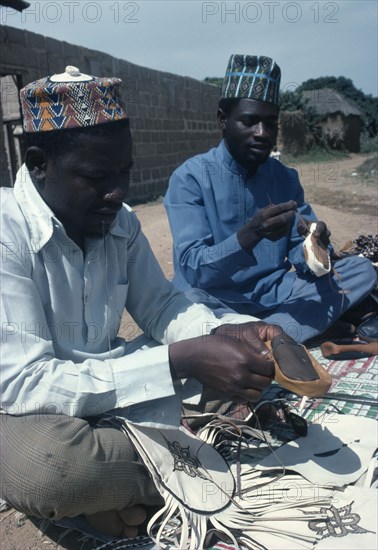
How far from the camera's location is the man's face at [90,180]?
70.7 inches

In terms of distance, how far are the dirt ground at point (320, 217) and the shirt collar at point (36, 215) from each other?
0.98 meters

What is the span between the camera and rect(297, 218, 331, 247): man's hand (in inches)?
120

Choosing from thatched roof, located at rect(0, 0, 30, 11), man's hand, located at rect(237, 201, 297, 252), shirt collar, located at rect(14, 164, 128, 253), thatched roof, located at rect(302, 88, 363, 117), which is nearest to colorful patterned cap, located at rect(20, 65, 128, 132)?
shirt collar, located at rect(14, 164, 128, 253)

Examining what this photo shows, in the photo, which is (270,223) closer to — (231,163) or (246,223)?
(246,223)

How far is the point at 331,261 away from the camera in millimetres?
3311

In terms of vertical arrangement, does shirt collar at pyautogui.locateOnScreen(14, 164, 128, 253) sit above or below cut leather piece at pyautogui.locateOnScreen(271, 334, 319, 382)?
above

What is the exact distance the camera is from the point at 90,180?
1.82 meters

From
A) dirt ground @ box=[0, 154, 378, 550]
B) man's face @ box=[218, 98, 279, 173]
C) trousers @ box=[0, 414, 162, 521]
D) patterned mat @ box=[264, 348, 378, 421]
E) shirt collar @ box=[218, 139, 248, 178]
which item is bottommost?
dirt ground @ box=[0, 154, 378, 550]

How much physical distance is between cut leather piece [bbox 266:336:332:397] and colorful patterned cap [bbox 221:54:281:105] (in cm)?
171

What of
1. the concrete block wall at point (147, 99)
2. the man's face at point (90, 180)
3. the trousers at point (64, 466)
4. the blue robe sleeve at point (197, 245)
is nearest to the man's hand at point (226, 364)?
the trousers at point (64, 466)

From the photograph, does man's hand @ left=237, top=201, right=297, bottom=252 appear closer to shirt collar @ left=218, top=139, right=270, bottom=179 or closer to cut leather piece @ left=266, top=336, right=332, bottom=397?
shirt collar @ left=218, top=139, right=270, bottom=179

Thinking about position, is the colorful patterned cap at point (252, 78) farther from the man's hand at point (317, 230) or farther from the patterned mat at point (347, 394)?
the patterned mat at point (347, 394)

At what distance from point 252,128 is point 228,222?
1.76ft

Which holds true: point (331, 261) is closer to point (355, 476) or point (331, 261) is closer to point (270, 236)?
point (270, 236)
